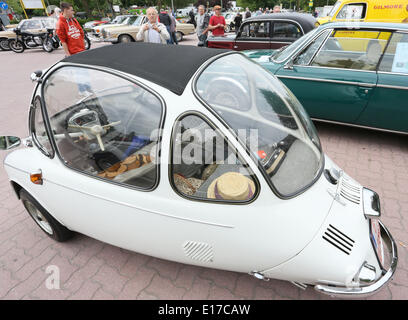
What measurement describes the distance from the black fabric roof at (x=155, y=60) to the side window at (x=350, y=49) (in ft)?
8.82

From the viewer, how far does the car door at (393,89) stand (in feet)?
10.5

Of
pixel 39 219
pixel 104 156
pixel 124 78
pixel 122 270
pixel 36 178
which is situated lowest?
pixel 122 270

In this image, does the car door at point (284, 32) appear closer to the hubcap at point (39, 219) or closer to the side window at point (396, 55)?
the side window at point (396, 55)

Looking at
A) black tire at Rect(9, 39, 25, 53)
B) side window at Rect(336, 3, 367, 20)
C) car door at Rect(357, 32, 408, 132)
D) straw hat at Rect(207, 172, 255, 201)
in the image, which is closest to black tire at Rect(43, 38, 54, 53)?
black tire at Rect(9, 39, 25, 53)

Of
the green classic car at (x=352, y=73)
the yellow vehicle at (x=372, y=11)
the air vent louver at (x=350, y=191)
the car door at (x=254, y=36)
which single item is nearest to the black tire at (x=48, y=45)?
the car door at (x=254, y=36)

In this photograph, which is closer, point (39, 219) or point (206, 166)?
point (206, 166)

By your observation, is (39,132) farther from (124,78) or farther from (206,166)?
(206,166)

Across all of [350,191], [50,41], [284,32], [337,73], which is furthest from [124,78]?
[50,41]

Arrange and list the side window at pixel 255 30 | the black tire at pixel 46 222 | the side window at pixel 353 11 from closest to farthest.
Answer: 1. the black tire at pixel 46 222
2. the side window at pixel 255 30
3. the side window at pixel 353 11

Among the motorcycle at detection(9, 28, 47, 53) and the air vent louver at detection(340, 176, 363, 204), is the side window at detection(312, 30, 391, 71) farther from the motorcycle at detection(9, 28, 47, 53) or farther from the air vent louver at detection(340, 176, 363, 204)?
the motorcycle at detection(9, 28, 47, 53)

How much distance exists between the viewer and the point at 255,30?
21.2 ft

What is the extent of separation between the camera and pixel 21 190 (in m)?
2.29

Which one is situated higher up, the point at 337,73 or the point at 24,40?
the point at 24,40

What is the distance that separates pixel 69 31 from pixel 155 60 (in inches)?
182
